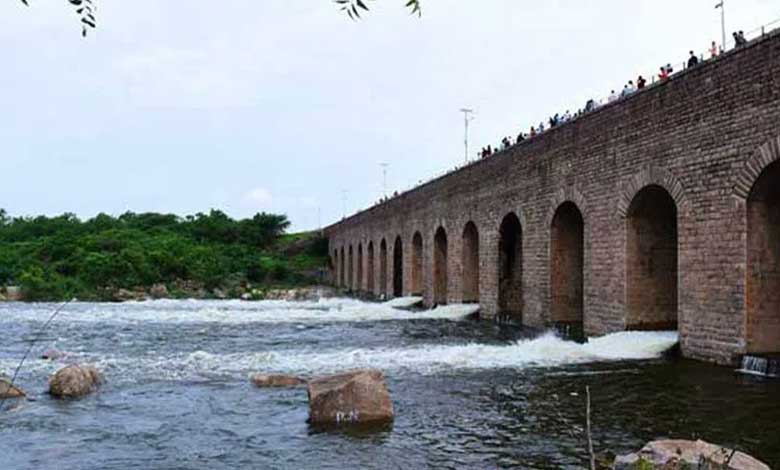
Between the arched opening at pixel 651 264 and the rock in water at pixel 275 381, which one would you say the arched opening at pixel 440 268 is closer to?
the arched opening at pixel 651 264

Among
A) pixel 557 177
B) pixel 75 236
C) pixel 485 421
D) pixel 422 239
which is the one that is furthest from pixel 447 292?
pixel 75 236

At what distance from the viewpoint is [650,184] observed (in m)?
15.0

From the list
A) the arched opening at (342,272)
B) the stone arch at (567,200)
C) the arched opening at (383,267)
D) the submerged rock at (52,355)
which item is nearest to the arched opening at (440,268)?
the arched opening at (383,267)

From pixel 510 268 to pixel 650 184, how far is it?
1004 cm

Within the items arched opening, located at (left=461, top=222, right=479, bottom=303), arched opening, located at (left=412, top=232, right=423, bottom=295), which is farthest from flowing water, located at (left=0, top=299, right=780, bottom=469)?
arched opening, located at (left=412, top=232, right=423, bottom=295)

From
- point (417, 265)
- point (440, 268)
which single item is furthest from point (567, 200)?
point (417, 265)

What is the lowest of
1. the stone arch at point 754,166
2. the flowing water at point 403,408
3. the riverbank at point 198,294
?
the flowing water at point 403,408

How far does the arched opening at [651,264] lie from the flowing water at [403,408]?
2.69 ft

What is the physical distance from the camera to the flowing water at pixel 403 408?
7527mm

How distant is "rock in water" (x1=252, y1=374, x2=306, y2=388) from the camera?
1139cm

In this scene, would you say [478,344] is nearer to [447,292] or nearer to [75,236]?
[447,292]

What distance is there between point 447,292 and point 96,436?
23.0 meters

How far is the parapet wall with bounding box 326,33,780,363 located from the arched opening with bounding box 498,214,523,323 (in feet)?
0.11

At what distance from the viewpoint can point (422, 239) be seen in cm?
3406
